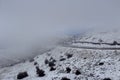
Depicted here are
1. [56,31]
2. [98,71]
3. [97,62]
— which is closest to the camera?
[98,71]

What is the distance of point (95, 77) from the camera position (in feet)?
104

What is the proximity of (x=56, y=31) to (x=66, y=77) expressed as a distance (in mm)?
97603

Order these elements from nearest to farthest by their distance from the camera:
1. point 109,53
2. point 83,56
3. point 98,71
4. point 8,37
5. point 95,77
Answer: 1. point 95,77
2. point 98,71
3. point 109,53
4. point 83,56
5. point 8,37

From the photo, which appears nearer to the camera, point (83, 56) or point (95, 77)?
point (95, 77)

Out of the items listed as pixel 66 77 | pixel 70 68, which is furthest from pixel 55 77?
pixel 70 68

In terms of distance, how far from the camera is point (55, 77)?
3516 centimetres

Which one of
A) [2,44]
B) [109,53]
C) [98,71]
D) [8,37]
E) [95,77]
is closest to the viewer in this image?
[95,77]

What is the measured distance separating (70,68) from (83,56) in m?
8.34

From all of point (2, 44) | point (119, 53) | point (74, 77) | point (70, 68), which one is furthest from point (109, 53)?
point (2, 44)

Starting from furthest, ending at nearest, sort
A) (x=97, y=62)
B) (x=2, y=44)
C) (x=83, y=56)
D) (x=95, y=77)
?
(x=2, y=44), (x=83, y=56), (x=97, y=62), (x=95, y=77)

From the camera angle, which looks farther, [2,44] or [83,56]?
[2,44]

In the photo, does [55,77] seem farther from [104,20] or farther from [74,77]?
[104,20]

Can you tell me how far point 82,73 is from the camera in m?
35.0

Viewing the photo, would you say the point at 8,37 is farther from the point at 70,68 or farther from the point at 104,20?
the point at 70,68
